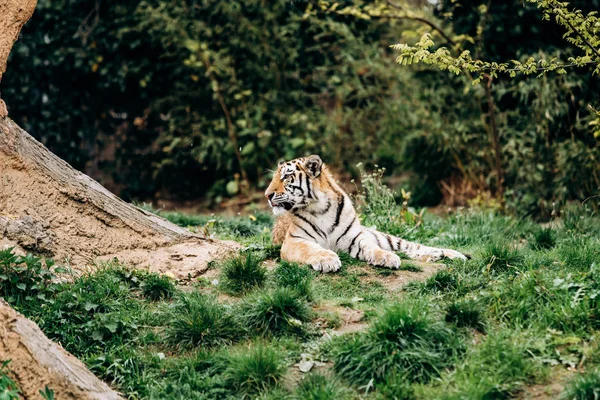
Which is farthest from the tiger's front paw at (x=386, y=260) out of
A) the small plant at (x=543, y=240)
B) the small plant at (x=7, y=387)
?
the small plant at (x=7, y=387)

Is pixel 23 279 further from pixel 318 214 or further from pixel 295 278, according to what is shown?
pixel 318 214

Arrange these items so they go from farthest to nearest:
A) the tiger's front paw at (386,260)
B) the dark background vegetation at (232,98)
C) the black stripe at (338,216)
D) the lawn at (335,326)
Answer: the dark background vegetation at (232,98) → the black stripe at (338,216) → the tiger's front paw at (386,260) → the lawn at (335,326)

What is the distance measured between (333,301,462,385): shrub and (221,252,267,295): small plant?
116 cm

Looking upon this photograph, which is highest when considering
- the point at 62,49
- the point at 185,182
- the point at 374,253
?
the point at 374,253

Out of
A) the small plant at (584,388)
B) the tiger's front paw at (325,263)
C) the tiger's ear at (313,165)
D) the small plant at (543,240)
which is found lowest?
the tiger's front paw at (325,263)

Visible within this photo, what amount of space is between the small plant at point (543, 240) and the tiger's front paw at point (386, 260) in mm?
1514

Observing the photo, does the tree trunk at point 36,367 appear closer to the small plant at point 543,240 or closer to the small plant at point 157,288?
the small plant at point 157,288

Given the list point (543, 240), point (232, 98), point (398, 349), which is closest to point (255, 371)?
point (398, 349)

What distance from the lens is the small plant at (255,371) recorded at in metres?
4.80

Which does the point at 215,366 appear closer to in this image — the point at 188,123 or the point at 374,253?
the point at 374,253

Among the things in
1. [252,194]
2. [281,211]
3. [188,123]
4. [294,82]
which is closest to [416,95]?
[294,82]

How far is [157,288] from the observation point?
19.4 ft

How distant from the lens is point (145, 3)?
40.3 ft

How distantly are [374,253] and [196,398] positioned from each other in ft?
7.43
